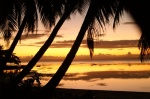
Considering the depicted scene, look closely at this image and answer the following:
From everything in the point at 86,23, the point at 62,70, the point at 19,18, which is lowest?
the point at 62,70

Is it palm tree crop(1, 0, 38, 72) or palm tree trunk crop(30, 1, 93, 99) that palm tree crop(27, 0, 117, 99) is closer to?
palm tree trunk crop(30, 1, 93, 99)

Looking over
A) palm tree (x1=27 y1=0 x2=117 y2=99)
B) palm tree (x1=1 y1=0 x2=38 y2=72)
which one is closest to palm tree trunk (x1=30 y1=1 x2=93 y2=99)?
palm tree (x1=27 y1=0 x2=117 y2=99)

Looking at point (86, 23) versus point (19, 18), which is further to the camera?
point (19, 18)

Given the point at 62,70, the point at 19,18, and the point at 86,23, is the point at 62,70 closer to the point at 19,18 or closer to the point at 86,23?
the point at 86,23

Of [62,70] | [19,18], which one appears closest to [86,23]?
[62,70]

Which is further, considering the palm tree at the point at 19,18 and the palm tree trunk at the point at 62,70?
the palm tree at the point at 19,18

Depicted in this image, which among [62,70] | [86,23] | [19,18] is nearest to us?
[86,23]

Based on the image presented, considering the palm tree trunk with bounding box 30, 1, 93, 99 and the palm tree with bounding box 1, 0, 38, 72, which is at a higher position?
the palm tree with bounding box 1, 0, 38, 72

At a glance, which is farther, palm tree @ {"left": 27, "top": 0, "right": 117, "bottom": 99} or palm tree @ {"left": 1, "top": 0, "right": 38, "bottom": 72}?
palm tree @ {"left": 1, "top": 0, "right": 38, "bottom": 72}

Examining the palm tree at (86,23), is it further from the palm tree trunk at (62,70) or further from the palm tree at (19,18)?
the palm tree at (19,18)

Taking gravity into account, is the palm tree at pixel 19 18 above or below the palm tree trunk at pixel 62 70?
above

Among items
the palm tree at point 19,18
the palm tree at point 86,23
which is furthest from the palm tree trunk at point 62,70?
the palm tree at point 19,18

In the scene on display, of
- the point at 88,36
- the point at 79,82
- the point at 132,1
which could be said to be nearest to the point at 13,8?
the point at 88,36

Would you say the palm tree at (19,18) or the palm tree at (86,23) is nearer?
the palm tree at (86,23)
